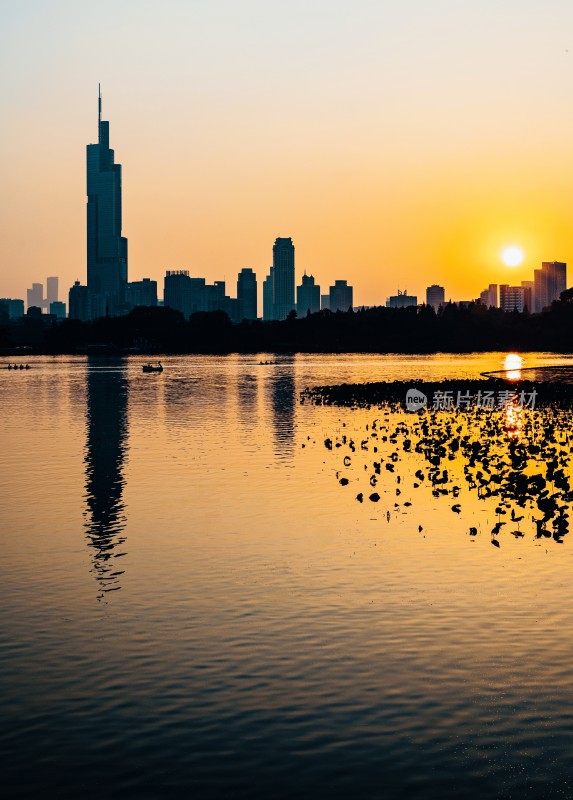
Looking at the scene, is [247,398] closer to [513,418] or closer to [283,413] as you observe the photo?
[283,413]

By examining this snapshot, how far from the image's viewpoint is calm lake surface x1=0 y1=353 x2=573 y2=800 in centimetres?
1430

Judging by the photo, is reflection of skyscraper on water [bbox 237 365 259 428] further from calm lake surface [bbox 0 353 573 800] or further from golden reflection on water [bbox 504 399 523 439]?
calm lake surface [bbox 0 353 573 800]

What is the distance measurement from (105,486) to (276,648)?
22.3 m

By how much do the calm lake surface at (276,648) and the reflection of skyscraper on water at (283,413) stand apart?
49.8ft

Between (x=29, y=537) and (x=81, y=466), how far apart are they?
57.1ft

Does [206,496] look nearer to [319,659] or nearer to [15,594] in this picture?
[15,594]

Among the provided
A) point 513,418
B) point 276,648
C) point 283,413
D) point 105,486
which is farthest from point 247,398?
point 276,648

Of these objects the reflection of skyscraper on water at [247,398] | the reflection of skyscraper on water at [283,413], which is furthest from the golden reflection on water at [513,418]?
the reflection of skyscraper on water at [247,398]

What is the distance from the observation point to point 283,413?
7806cm

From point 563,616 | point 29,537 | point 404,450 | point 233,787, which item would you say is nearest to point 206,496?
point 29,537

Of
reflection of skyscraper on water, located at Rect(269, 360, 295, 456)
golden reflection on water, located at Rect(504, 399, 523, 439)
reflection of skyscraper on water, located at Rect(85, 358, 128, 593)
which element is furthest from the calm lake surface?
golden reflection on water, located at Rect(504, 399, 523, 439)

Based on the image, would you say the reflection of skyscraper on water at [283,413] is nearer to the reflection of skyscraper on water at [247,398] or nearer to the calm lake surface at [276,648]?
the reflection of skyscraper on water at [247,398]

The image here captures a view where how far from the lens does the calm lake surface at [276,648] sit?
46.9 feet

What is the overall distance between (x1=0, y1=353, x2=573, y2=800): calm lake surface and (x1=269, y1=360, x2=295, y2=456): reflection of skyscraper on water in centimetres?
1518
